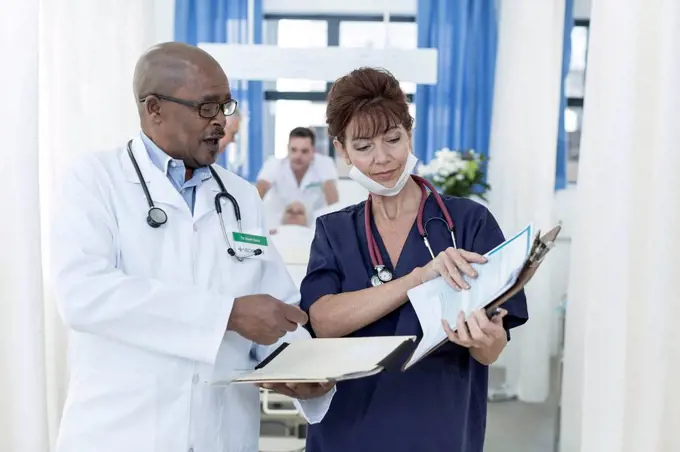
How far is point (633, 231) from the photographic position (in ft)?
6.37

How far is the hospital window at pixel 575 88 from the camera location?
597 cm

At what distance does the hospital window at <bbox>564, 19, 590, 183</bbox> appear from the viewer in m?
5.97

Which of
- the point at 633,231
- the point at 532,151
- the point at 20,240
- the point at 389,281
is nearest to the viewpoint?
the point at 389,281

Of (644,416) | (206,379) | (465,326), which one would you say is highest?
(465,326)

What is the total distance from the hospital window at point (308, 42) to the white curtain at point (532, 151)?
1515 mm

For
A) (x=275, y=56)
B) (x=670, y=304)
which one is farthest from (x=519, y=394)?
(x=670, y=304)

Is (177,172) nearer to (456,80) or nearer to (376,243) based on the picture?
(376,243)

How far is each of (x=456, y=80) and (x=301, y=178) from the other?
5.52ft

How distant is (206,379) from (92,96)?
151 cm

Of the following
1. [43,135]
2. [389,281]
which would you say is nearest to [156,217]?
[389,281]

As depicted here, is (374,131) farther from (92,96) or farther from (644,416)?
(92,96)

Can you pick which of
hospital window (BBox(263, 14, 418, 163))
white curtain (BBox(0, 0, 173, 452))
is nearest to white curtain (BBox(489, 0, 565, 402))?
hospital window (BBox(263, 14, 418, 163))

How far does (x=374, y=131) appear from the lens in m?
1.39

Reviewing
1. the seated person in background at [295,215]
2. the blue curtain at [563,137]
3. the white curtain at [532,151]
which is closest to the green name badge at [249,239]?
the white curtain at [532,151]
